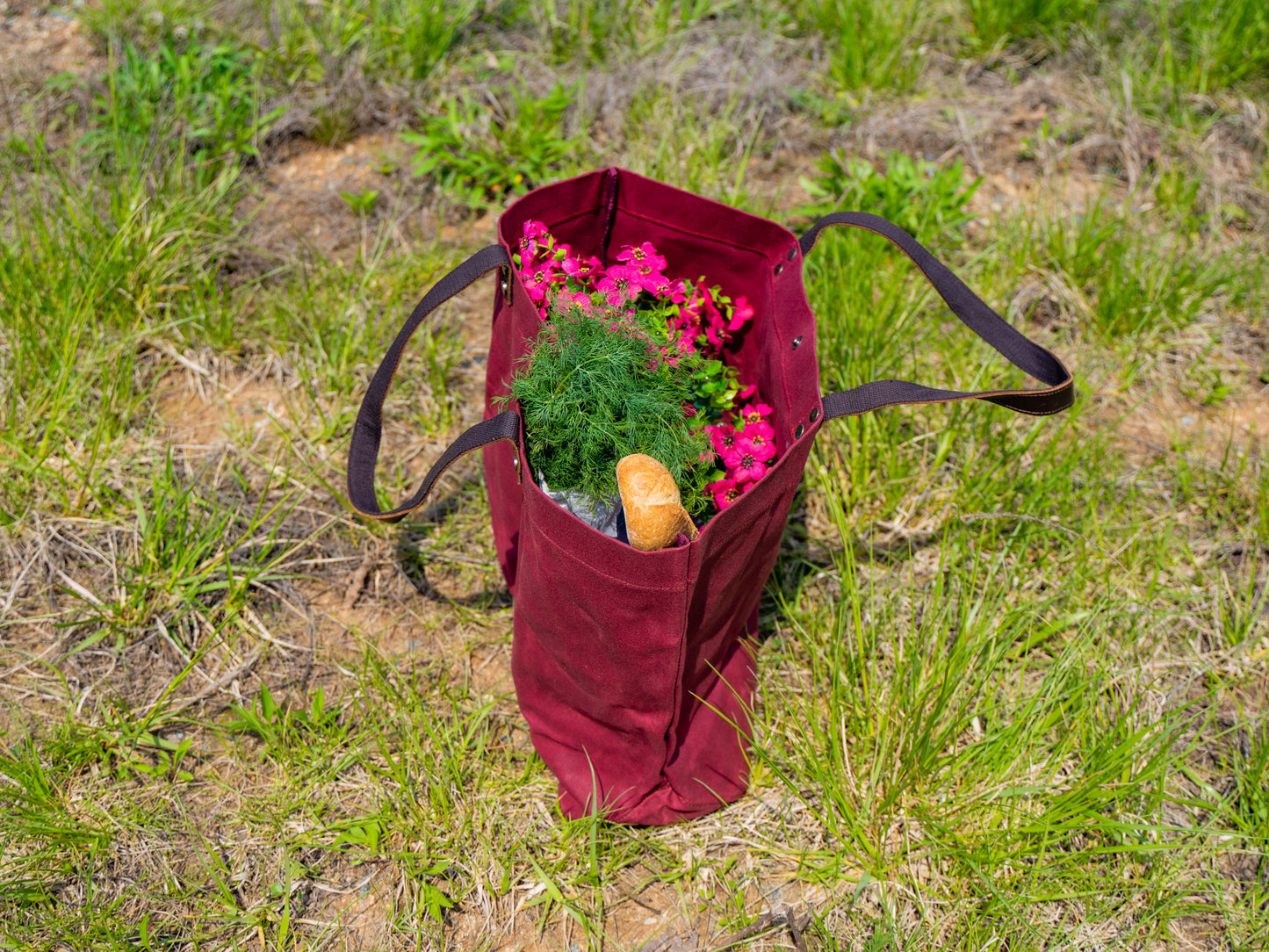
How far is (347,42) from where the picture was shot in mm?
2902

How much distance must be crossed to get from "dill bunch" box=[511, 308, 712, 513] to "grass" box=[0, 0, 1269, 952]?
569 mm

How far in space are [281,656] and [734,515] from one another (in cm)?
110

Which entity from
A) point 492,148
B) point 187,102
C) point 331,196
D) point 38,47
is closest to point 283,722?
point 331,196

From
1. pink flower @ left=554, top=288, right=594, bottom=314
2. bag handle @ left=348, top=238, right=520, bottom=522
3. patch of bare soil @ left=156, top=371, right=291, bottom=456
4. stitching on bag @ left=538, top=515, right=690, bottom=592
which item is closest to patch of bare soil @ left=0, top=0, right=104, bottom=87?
patch of bare soil @ left=156, top=371, right=291, bottom=456

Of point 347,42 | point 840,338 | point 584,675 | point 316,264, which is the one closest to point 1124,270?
point 840,338

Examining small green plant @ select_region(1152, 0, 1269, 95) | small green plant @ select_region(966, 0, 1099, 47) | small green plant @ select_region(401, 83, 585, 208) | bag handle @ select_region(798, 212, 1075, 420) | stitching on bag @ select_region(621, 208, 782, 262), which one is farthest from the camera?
small green plant @ select_region(966, 0, 1099, 47)

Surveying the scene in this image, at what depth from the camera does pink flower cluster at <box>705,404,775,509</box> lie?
1.53 meters

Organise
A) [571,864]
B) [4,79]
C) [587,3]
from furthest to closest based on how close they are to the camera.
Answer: [587,3]
[4,79]
[571,864]

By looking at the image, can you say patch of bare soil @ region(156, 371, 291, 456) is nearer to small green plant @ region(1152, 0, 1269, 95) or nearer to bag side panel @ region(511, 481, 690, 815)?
bag side panel @ region(511, 481, 690, 815)

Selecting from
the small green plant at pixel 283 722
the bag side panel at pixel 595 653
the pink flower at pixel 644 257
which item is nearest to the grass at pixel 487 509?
the small green plant at pixel 283 722

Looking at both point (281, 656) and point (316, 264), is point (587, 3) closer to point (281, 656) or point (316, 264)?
point (316, 264)

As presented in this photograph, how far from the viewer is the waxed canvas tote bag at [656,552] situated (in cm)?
129

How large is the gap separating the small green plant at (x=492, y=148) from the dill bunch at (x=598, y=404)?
1.48 metres

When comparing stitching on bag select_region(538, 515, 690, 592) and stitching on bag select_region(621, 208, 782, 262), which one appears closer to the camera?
stitching on bag select_region(538, 515, 690, 592)
